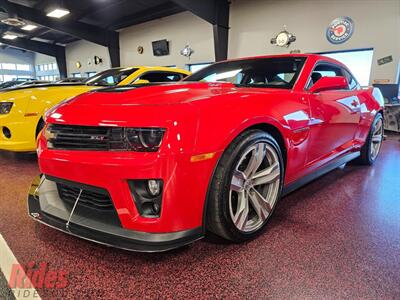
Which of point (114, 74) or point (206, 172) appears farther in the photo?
point (114, 74)

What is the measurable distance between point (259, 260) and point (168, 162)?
2.27 ft

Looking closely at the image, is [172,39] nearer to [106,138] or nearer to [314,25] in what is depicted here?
[314,25]

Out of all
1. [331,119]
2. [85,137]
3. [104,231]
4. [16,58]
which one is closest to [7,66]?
[16,58]

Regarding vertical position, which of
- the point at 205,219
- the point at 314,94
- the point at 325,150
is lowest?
the point at 205,219

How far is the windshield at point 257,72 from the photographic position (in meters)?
1.91

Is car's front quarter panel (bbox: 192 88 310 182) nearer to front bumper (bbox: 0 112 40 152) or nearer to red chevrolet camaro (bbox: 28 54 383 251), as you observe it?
red chevrolet camaro (bbox: 28 54 383 251)

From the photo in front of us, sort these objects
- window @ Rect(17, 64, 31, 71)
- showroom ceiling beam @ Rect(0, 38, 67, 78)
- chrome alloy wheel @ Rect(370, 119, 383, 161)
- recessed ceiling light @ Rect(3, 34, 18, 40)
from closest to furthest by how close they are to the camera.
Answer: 1. chrome alloy wheel @ Rect(370, 119, 383, 161)
2. recessed ceiling light @ Rect(3, 34, 18, 40)
3. showroom ceiling beam @ Rect(0, 38, 67, 78)
4. window @ Rect(17, 64, 31, 71)

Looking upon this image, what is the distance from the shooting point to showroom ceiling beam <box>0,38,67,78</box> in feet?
49.0

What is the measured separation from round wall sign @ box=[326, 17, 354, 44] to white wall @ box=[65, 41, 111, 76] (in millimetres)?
10464

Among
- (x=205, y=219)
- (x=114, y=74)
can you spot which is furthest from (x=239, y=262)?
(x=114, y=74)

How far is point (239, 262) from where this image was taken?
1259mm

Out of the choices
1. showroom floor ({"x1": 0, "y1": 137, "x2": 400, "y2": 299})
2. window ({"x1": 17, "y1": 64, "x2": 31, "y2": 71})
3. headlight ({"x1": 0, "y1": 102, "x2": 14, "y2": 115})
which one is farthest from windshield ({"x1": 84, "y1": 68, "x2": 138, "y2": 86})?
window ({"x1": 17, "y1": 64, "x2": 31, "y2": 71})

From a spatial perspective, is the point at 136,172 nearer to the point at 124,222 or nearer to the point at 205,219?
the point at 124,222

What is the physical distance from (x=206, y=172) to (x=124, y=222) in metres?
0.42
